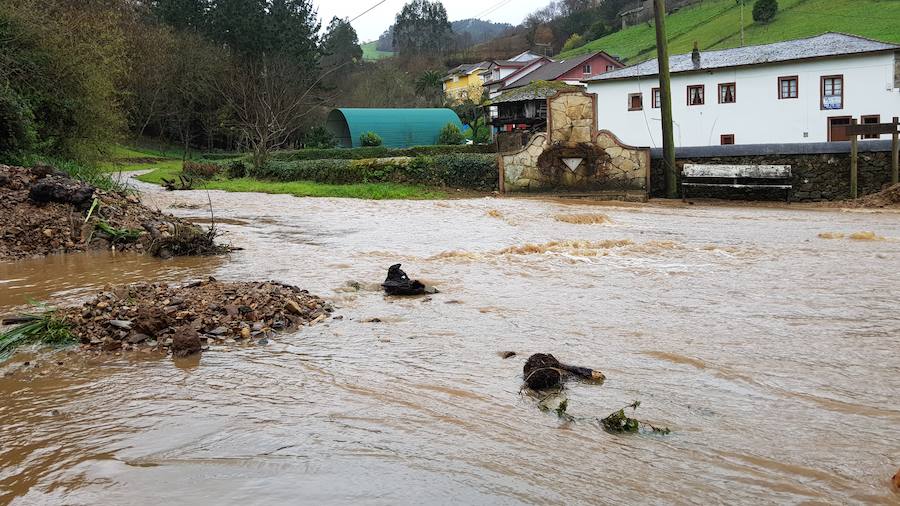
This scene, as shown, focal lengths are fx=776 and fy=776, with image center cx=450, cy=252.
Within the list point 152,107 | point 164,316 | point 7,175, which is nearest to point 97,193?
point 7,175

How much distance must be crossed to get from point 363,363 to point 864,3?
74.6 m

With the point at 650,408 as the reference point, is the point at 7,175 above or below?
above

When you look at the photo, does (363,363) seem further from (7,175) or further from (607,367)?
(7,175)

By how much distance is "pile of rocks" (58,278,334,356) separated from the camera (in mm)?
6730

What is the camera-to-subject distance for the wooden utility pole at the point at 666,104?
2444cm

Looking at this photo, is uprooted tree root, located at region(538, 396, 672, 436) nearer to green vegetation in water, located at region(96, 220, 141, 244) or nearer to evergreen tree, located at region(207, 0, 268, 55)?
green vegetation in water, located at region(96, 220, 141, 244)

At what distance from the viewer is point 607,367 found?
6.15m

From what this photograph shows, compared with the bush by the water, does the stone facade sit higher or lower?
lower

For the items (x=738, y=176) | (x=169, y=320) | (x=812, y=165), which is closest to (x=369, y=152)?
(x=738, y=176)

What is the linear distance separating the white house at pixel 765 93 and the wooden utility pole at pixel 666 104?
18.9 meters

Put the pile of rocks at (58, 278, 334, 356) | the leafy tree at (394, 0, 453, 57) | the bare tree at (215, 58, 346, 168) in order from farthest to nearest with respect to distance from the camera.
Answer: the leafy tree at (394, 0, 453, 57) → the bare tree at (215, 58, 346, 168) → the pile of rocks at (58, 278, 334, 356)

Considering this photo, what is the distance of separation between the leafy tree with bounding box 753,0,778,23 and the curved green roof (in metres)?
36.7

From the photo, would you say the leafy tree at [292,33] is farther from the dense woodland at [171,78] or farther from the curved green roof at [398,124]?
the curved green roof at [398,124]

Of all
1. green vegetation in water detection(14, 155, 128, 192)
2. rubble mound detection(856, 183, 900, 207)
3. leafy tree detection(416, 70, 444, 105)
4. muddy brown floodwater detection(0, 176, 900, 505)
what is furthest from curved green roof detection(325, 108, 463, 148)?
muddy brown floodwater detection(0, 176, 900, 505)
